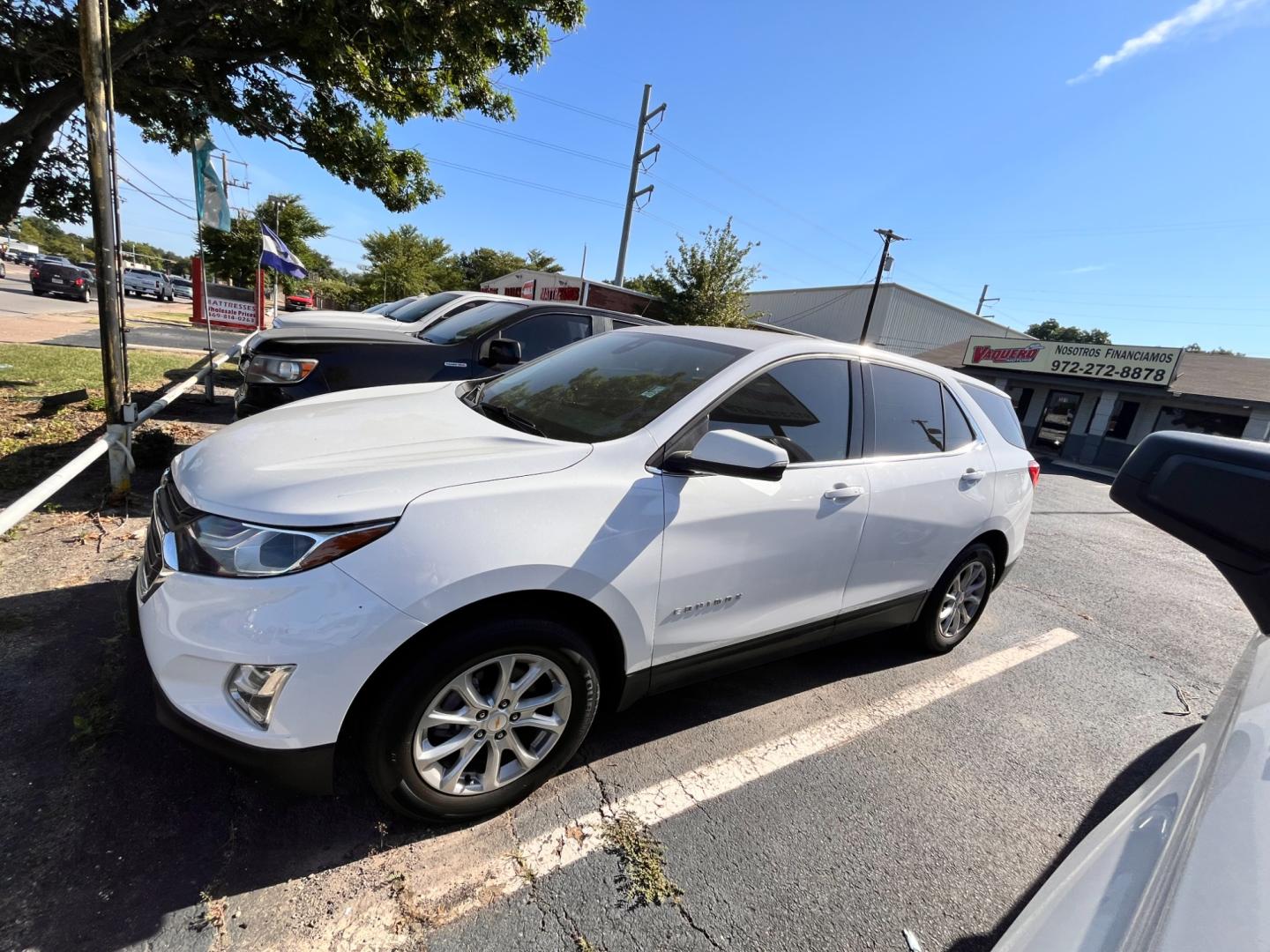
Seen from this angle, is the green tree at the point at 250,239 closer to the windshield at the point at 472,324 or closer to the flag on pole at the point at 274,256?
the flag on pole at the point at 274,256

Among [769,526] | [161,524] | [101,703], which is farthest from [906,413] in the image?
[101,703]

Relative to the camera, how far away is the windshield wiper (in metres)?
2.36

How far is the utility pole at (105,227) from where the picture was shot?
3803 mm

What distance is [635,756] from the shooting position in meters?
2.48

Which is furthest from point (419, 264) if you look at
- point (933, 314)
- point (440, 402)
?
point (440, 402)

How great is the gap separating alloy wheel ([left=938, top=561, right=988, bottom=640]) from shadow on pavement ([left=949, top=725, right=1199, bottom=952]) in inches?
40.3

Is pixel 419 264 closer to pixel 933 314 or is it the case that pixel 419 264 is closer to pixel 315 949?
pixel 933 314

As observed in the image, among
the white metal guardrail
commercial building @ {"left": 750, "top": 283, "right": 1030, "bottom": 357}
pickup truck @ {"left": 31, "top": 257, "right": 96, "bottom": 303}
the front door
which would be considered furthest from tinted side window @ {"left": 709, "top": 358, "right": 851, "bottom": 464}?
commercial building @ {"left": 750, "top": 283, "right": 1030, "bottom": 357}

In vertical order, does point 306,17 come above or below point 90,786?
above

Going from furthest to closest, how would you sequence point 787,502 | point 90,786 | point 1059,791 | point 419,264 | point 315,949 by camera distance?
1. point 419,264
2. point 1059,791
3. point 787,502
4. point 90,786
5. point 315,949

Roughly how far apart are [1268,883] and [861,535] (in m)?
2.03

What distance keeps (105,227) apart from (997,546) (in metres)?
6.28

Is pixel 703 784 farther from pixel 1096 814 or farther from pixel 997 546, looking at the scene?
pixel 997 546

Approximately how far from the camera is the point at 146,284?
31.1 m
